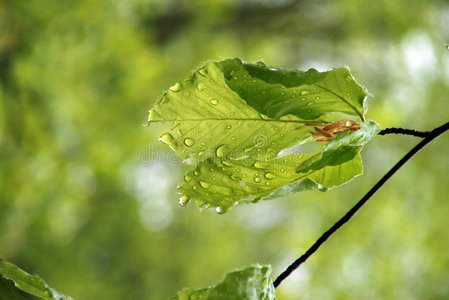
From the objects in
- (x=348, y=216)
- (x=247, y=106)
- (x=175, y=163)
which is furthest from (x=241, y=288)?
(x=175, y=163)

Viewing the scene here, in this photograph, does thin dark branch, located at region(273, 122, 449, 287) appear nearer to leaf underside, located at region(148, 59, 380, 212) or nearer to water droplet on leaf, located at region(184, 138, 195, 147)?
leaf underside, located at region(148, 59, 380, 212)

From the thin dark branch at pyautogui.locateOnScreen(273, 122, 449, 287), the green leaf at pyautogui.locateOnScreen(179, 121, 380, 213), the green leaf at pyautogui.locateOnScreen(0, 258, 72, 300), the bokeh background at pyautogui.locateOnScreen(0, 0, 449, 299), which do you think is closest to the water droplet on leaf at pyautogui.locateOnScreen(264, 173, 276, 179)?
the green leaf at pyautogui.locateOnScreen(179, 121, 380, 213)

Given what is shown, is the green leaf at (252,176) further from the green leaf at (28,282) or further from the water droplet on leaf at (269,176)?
the green leaf at (28,282)

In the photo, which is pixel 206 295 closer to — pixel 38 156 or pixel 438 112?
pixel 38 156

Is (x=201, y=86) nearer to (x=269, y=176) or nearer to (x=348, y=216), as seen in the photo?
(x=269, y=176)

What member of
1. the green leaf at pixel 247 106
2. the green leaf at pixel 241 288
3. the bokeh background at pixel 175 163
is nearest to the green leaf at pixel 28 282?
the green leaf at pixel 241 288

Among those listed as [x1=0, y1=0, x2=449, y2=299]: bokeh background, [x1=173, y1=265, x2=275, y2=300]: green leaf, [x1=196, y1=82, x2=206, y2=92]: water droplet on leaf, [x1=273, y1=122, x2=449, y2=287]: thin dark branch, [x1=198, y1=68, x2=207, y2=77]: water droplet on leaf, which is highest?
[x1=0, y1=0, x2=449, y2=299]: bokeh background
